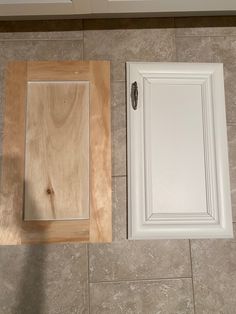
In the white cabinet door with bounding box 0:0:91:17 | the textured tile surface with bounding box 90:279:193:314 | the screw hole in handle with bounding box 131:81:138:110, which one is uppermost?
the white cabinet door with bounding box 0:0:91:17

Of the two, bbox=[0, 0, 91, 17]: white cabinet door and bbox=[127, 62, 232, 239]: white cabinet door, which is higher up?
bbox=[0, 0, 91, 17]: white cabinet door

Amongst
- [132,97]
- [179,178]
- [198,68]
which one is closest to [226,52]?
[198,68]

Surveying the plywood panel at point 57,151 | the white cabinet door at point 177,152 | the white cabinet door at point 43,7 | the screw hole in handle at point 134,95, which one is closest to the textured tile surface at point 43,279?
the plywood panel at point 57,151

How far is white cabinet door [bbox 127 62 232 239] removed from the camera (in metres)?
1.02

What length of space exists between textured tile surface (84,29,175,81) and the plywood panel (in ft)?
0.42

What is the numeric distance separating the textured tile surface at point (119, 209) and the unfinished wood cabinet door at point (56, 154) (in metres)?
0.02

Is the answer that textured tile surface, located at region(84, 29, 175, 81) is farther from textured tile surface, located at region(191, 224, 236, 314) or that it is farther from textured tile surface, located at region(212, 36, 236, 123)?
textured tile surface, located at region(191, 224, 236, 314)

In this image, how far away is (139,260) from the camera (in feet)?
3.37

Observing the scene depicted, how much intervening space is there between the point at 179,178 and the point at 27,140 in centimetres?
52

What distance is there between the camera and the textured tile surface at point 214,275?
101 cm

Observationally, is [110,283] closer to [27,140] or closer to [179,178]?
[179,178]

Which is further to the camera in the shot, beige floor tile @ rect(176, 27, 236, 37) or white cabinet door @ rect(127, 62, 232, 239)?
beige floor tile @ rect(176, 27, 236, 37)

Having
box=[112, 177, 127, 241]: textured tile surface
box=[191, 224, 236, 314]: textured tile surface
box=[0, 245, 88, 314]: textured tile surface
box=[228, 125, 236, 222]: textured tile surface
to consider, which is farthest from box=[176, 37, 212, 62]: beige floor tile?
box=[0, 245, 88, 314]: textured tile surface

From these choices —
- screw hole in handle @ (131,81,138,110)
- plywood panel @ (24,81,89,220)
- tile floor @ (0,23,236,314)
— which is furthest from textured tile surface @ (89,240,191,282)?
screw hole in handle @ (131,81,138,110)
